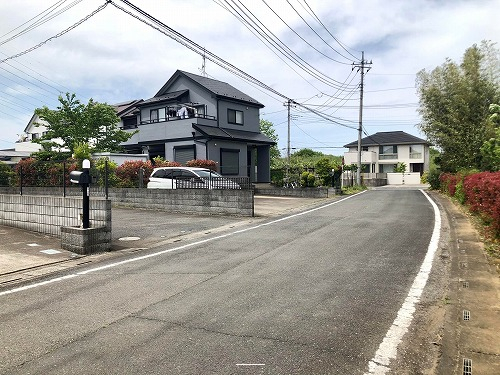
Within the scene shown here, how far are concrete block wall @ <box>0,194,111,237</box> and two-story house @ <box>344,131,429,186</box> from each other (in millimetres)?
46033

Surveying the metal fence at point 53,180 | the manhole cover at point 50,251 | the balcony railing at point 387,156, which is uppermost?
the balcony railing at point 387,156

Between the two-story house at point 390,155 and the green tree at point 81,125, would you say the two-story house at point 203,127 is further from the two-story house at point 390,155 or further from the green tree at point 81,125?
the two-story house at point 390,155

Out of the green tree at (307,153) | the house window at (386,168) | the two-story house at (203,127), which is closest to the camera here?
the two-story house at (203,127)

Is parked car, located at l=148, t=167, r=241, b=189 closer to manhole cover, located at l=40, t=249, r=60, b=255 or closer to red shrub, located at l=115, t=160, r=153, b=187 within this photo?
red shrub, located at l=115, t=160, r=153, b=187

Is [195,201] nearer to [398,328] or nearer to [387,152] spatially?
[398,328]

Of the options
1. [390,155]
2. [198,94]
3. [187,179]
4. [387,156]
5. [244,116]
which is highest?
[198,94]

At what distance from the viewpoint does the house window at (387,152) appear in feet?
172

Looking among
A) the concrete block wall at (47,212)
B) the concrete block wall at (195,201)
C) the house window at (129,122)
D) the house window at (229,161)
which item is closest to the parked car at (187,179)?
the concrete block wall at (195,201)

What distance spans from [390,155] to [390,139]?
248 cm

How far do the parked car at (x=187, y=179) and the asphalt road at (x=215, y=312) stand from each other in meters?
7.24

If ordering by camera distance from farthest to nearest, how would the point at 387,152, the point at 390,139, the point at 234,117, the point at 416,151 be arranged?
the point at 390,139 → the point at 387,152 → the point at 416,151 → the point at 234,117

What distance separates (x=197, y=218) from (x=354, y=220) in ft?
16.9

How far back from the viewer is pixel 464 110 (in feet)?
70.0

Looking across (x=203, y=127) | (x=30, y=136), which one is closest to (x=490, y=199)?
(x=203, y=127)
